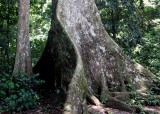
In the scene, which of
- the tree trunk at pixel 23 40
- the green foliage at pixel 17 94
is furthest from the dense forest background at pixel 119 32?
the green foliage at pixel 17 94

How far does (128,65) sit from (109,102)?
1.70 meters

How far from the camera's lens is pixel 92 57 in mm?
8297

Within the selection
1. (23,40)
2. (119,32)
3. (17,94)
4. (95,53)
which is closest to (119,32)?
Answer: (119,32)

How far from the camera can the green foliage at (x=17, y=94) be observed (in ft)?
24.5

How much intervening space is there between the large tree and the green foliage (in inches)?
35.1

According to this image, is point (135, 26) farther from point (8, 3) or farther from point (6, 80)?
point (6, 80)

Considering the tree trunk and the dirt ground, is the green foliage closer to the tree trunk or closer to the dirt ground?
the dirt ground

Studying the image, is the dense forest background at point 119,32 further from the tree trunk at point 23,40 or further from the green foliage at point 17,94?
the green foliage at point 17,94

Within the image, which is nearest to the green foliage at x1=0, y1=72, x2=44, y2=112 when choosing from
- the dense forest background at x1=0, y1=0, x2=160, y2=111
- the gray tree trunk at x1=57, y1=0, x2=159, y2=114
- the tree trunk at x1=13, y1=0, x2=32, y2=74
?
the tree trunk at x1=13, y1=0, x2=32, y2=74

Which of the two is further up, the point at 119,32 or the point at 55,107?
the point at 119,32

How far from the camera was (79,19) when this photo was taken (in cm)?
851

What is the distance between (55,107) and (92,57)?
171cm

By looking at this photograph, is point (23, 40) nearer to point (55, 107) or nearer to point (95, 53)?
point (95, 53)

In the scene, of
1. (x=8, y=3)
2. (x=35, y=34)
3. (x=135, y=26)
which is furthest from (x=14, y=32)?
(x=135, y=26)
